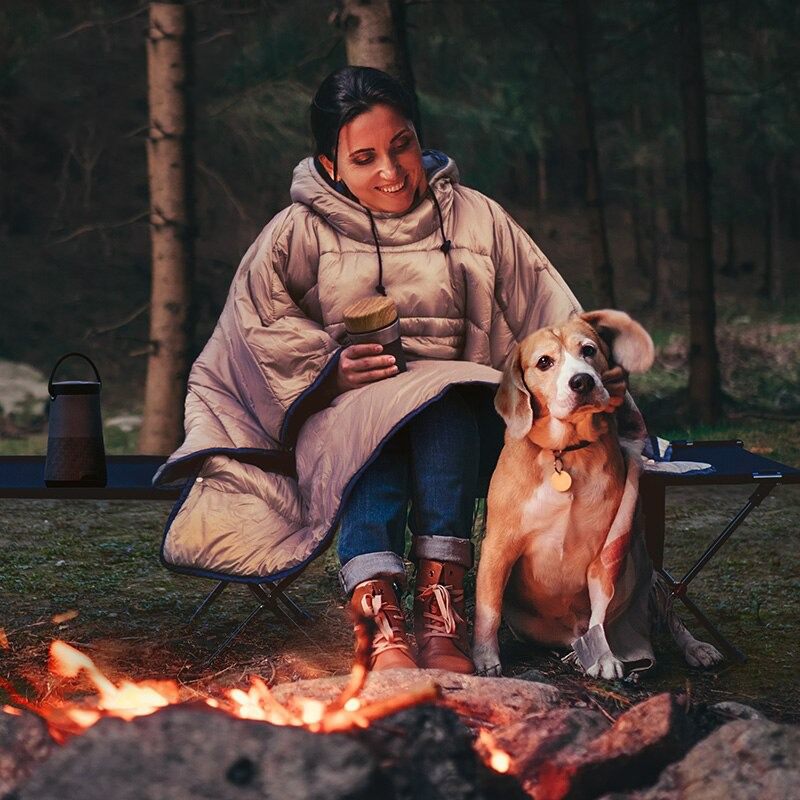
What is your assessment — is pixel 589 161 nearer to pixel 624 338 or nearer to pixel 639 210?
pixel 624 338

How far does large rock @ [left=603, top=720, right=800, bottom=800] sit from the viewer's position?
2510 mm

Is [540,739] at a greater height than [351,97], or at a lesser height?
lesser

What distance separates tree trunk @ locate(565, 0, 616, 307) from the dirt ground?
3634mm

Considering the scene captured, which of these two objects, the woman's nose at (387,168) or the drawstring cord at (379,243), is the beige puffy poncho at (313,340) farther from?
the woman's nose at (387,168)

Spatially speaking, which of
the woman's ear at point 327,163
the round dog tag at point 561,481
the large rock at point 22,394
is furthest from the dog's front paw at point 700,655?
the large rock at point 22,394

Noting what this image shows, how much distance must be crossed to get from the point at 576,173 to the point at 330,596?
1330 cm

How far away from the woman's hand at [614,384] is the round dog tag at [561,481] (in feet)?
0.70

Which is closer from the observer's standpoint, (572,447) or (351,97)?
(572,447)

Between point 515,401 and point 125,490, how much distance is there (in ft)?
4.01

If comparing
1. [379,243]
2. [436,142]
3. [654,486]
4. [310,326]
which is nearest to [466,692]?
[654,486]

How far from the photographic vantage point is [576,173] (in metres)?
17.4

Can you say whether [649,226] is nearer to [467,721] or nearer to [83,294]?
[83,294]

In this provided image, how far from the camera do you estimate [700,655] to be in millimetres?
3939

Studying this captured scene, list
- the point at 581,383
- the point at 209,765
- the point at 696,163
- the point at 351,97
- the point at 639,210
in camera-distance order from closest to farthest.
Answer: the point at 209,765 → the point at 581,383 → the point at 351,97 → the point at 696,163 → the point at 639,210
